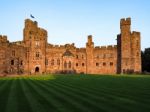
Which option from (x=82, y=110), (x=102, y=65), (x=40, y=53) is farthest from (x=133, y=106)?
(x=102, y=65)

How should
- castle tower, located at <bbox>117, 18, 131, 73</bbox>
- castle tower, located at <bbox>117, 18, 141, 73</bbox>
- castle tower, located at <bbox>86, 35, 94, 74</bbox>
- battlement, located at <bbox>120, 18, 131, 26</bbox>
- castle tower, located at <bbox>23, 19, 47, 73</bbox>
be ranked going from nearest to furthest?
castle tower, located at <bbox>117, 18, 141, 73</bbox>, castle tower, located at <bbox>117, 18, 131, 73</bbox>, castle tower, located at <bbox>23, 19, 47, 73</bbox>, battlement, located at <bbox>120, 18, 131, 26</bbox>, castle tower, located at <bbox>86, 35, 94, 74</bbox>

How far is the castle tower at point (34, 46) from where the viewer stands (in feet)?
251

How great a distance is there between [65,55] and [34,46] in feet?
32.3

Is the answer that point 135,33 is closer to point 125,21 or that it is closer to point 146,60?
point 125,21

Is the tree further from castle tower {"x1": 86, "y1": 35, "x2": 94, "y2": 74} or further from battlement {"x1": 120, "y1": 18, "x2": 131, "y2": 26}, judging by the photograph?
castle tower {"x1": 86, "y1": 35, "x2": 94, "y2": 74}

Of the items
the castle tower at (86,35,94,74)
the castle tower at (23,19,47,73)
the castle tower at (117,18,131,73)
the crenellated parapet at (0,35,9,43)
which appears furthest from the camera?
the castle tower at (86,35,94,74)

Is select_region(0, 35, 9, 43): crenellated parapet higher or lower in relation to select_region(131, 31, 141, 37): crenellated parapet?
lower

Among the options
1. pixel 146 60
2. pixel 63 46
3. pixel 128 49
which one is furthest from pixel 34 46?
pixel 146 60

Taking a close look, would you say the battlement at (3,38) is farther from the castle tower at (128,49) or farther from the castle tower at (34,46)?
the castle tower at (128,49)

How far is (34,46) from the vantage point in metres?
77.2

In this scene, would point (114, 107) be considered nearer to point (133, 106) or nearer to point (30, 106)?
point (133, 106)

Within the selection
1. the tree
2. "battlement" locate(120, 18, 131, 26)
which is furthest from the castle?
the tree

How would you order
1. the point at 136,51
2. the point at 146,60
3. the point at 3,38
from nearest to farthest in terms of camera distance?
1. the point at 3,38
2. the point at 136,51
3. the point at 146,60

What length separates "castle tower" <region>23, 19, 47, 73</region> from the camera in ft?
251
